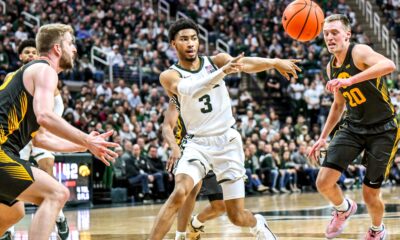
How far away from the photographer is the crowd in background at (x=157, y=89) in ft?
56.5

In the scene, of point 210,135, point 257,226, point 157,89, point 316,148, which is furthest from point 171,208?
point 157,89

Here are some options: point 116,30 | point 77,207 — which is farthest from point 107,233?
point 116,30

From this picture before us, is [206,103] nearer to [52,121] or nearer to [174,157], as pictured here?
[174,157]

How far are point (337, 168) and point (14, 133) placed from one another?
3555 millimetres

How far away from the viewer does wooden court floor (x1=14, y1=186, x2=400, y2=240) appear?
8836mm

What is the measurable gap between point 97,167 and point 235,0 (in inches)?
540

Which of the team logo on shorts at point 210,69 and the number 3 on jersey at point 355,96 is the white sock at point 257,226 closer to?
the team logo on shorts at point 210,69

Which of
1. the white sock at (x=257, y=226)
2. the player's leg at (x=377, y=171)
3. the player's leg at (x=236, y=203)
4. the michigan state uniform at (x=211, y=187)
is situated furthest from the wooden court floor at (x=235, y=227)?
the player's leg at (x=236, y=203)

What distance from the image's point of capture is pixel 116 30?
22969mm

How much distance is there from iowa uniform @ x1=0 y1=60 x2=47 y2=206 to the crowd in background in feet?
34.6

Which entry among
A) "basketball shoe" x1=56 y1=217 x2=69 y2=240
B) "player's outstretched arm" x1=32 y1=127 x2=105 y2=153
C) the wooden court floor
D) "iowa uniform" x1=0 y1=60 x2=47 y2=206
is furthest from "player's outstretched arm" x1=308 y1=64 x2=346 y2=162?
"iowa uniform" x1=0 y1=60 x2=47 y2=206

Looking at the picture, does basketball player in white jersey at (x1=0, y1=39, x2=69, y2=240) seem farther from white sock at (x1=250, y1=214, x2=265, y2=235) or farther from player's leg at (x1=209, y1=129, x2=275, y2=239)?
white sock at (x1=250, y1=214, x2=265, y2=235)

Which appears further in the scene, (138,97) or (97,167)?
(138,97)

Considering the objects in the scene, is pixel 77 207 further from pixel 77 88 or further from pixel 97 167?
pixel 77 88
